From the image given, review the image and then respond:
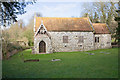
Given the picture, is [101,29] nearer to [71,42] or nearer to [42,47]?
[71,42]

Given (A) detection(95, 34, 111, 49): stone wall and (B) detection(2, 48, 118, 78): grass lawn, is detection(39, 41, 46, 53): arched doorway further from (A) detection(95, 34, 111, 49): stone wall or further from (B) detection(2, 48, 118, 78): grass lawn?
(A) detection(95, 34, 111, 49): stone wall

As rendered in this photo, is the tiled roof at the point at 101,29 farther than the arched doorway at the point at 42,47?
Yes

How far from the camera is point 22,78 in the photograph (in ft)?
21.8

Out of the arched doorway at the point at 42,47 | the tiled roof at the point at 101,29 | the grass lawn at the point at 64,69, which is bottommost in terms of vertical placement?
the grass lawn at the point at 64,69

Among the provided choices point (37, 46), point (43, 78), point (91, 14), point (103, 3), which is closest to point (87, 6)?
point (91, 14)

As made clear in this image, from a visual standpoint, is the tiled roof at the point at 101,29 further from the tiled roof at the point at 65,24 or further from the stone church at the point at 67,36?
the tiled roof at the point at 65,24

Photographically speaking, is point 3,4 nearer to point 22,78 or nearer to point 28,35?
point 22,78

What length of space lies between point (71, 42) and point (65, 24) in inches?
129

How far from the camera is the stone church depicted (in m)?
18.1

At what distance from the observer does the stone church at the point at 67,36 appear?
18.1 m

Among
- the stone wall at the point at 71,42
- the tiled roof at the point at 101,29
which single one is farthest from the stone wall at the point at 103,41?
the stone wall at the point at 71,42

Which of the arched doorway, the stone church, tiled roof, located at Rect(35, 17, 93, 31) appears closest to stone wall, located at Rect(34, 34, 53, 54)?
the stone church

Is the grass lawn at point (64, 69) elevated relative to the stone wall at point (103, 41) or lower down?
lower down

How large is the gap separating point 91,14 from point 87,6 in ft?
7.34
